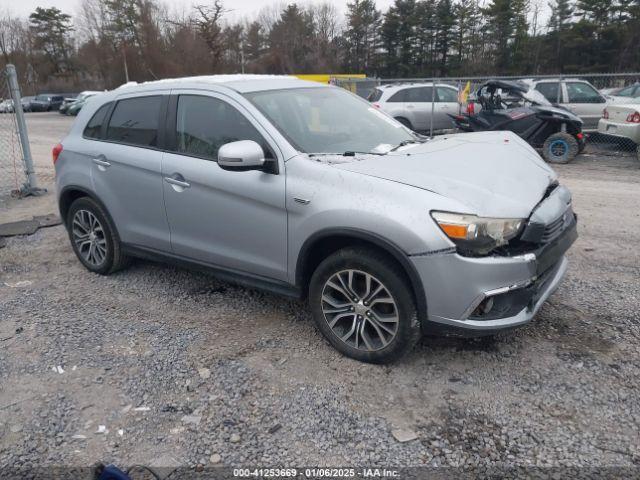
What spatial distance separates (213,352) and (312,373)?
743 mm

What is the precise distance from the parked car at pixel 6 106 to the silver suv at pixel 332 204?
5.01 m

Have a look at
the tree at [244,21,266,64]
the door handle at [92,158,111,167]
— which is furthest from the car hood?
the tree at [244,21,266,64]

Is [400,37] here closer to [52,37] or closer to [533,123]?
[52,37]

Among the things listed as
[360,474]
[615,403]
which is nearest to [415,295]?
[360,474]

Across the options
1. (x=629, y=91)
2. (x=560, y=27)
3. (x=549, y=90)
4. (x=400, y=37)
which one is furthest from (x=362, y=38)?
(x=549, y=90)

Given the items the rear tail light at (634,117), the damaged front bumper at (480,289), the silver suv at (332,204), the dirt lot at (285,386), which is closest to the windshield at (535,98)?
the rear tail light at (634,117)

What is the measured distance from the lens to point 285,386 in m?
3.23

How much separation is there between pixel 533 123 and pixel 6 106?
383 inches

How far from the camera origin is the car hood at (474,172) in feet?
9.96

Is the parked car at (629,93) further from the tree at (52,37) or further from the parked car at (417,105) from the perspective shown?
the tree at (52,37)

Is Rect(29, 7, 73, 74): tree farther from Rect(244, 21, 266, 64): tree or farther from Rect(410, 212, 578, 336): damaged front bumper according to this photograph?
Rect(410, 212, 578, 336): damaged front bumper

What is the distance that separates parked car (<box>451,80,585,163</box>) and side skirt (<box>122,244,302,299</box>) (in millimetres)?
7908

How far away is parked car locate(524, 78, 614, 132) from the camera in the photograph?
13141 millimetres

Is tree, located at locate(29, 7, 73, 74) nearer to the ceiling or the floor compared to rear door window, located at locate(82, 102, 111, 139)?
nearer to the ceiling
